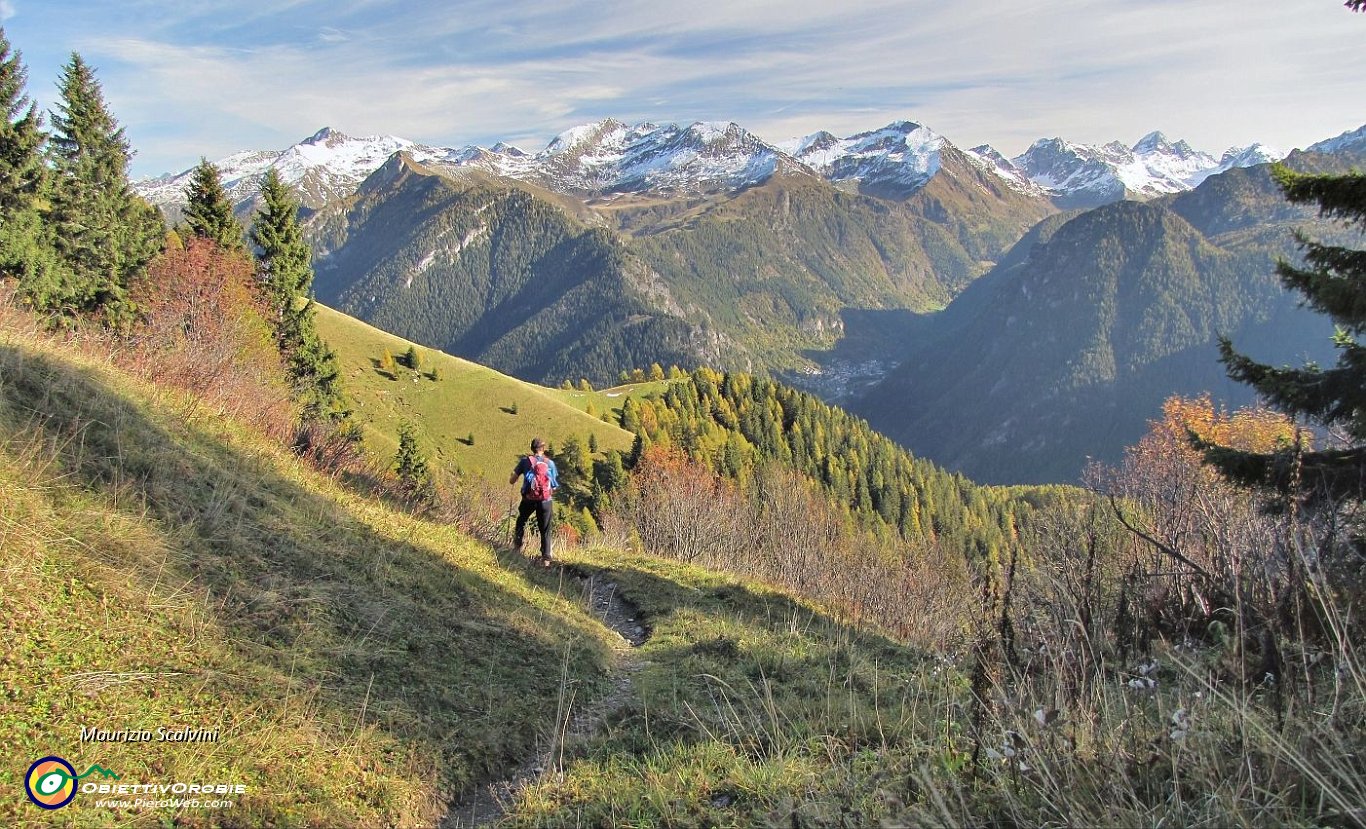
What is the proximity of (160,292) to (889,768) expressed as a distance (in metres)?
35.0

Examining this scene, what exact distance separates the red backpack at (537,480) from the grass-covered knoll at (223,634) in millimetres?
3205

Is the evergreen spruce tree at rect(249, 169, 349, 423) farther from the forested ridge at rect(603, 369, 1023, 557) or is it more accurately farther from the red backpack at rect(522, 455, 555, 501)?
the forested ridge at rect(603, 369, 1023, 557)

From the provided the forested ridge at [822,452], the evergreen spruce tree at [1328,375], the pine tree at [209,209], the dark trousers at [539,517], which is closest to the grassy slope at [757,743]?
the dark trousers at [539,517]

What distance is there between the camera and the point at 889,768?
12.7ft

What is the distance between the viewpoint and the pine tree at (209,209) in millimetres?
36875

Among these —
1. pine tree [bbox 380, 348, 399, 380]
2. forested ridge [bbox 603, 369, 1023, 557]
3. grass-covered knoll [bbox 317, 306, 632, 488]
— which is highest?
pine tree [bbox 380, 348, 399, 380]

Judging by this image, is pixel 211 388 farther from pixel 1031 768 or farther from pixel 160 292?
pixel 160 292

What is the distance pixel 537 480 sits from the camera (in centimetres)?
1239

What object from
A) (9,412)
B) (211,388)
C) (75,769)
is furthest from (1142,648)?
(211,388)

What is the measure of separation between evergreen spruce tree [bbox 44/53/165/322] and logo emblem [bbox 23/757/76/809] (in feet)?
125

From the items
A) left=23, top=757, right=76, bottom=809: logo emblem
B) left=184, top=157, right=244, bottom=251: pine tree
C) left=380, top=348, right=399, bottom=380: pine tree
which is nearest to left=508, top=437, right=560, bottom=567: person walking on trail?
left=23, top=757, right=76, bottom=809: logo emblem

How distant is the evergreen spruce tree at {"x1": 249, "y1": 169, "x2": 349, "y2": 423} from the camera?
38850mm

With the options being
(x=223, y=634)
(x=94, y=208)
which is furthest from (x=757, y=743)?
(x=94, y=208)

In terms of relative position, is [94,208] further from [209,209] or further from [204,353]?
[204,353]
